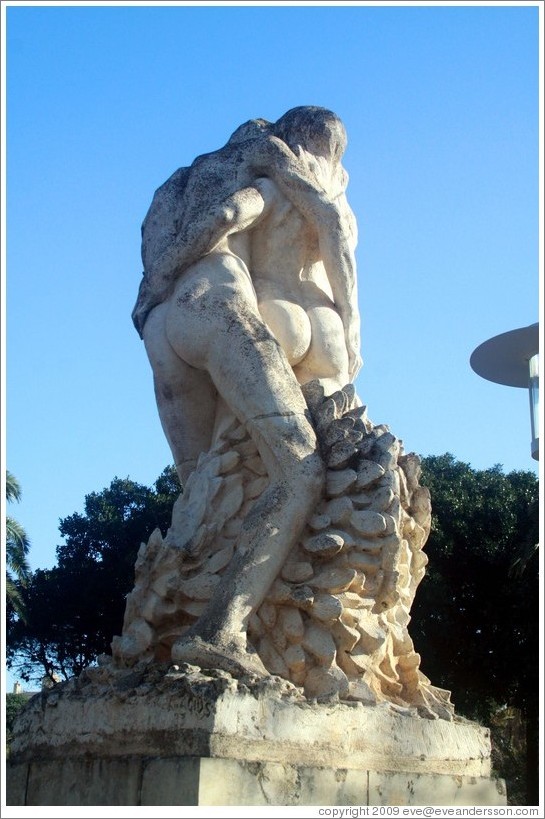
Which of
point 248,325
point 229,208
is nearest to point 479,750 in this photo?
point 248,325

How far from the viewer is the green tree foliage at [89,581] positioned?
2231cm

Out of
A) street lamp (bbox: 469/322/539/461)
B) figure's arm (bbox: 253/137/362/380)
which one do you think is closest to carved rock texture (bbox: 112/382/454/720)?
figure's arm (bbox: 253/137/362/380)

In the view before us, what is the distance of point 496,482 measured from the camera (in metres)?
23.4

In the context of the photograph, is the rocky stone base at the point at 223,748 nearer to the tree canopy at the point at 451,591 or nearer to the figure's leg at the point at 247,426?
the figure's leg at the point at 247,426

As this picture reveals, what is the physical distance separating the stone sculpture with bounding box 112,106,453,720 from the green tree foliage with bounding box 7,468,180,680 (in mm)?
15733

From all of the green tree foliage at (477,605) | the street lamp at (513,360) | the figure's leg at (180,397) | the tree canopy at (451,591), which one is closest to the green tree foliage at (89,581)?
the tree canopy at (451,591)

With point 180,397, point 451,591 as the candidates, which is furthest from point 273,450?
point 451,591

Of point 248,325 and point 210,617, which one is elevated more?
point 248,325

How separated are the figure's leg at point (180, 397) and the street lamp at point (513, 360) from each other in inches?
139

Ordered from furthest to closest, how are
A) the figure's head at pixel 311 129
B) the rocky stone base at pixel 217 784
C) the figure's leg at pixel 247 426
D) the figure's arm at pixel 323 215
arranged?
the figure's head at pixel 311 129 < the figure's arm at pixel 323 215 < the figure's leg at pixel 247 426 < the rocky stone base at pixel 217 784

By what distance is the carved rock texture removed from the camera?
552 cm

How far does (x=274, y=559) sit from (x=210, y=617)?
0.45 m

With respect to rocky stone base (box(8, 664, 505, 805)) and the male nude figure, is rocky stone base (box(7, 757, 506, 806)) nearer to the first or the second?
rocky stone base (box(8, 664, 505, 805))

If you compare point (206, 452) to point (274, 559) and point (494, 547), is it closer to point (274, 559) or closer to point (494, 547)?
point (274, 559)
